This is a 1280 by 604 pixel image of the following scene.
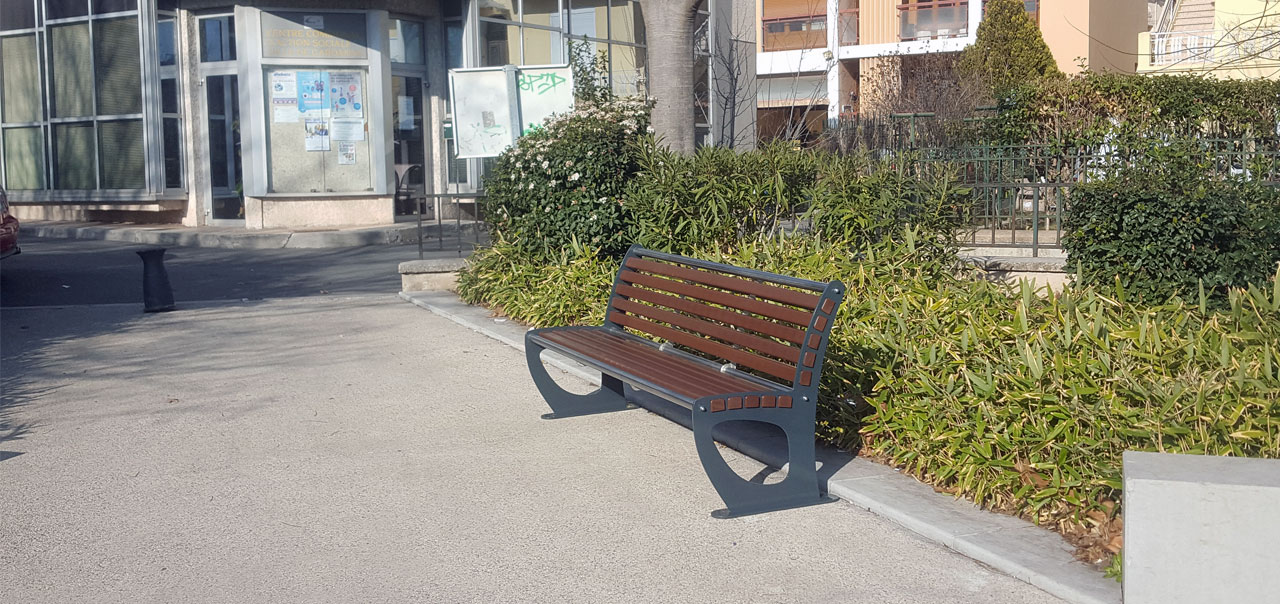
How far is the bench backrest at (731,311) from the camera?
5098mm

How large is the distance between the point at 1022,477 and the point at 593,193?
5510 millimetres

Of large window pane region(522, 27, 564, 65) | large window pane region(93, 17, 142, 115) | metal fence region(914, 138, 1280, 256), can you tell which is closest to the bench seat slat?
metal fence region(914, 138, 1280, 256)

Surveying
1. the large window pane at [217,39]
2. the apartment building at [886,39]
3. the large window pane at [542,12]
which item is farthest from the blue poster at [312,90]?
the apartment building at [886,39]

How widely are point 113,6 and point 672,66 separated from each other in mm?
11993

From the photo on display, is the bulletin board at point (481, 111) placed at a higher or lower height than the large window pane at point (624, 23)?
Result: lower

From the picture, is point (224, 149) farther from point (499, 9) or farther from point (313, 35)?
point (499, 9)

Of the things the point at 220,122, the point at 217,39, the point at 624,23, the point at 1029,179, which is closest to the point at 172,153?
the point at 220,122

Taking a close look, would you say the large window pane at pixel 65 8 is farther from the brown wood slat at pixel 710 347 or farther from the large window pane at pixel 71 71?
the brown wood slat at pixel 710 347

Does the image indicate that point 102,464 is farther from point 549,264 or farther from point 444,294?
point 444,294

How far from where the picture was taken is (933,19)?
35.8 metres

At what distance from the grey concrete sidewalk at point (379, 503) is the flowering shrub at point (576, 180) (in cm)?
184

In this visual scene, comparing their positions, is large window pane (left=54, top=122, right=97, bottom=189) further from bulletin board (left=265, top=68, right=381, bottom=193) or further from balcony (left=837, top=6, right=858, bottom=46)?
balcony (left=837, top=6, right=858, bottom=46)

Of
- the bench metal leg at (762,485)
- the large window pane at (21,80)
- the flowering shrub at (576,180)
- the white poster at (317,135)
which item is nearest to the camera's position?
the bench metal leg at (762,485)

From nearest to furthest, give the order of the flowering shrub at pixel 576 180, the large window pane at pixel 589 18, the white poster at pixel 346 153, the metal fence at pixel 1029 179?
1. the flowering shrub at pixel 576 180
2. the metal fence at pixel 1029 179
3. the white poster at pixel 346 153
4. the large window pane at pixel 589 18
